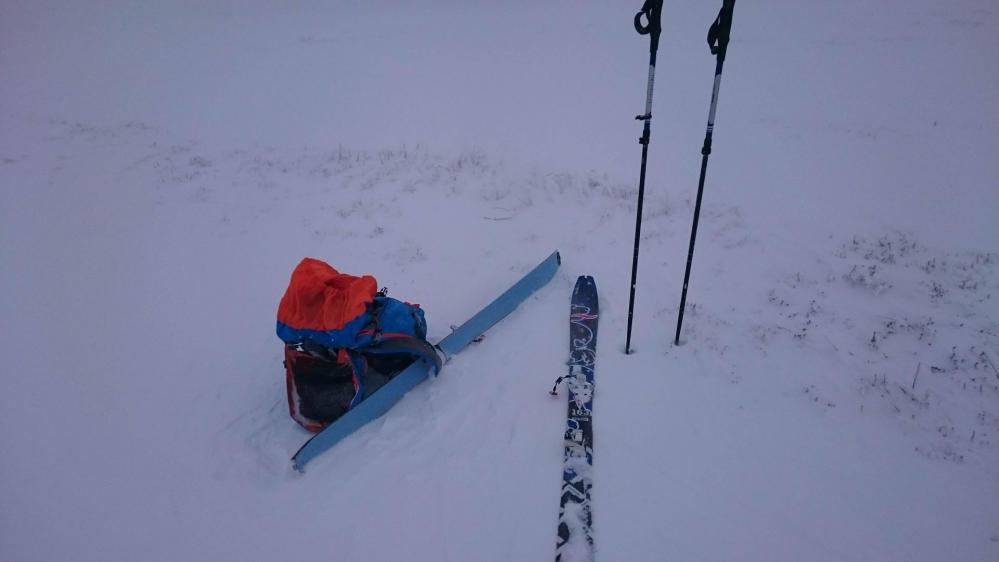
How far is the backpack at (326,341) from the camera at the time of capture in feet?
12.3

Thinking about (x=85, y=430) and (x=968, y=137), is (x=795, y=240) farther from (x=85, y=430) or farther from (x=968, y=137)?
(x=85, y=430)

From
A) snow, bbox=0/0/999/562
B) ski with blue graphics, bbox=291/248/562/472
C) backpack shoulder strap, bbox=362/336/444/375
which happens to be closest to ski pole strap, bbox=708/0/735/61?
snow, bbox=0/0/999/562

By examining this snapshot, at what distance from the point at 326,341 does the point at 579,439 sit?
2.05m

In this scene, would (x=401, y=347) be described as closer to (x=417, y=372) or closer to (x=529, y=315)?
(x=417, y=372)

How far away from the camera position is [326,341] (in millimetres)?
3766

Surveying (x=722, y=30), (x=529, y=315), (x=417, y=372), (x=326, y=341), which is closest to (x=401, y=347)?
(x=417, y=372)

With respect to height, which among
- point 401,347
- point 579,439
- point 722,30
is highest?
point 722,30

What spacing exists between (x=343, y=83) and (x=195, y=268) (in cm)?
1014

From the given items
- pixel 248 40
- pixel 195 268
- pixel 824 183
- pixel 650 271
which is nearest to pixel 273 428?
pixel 195 268

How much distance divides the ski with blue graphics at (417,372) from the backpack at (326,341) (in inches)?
5.0

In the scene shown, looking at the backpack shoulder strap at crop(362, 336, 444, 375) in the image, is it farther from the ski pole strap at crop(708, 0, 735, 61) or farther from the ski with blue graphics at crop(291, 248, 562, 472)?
the ski pole strap at crop(708, 0, 735, 61)

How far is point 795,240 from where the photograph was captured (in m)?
5.93

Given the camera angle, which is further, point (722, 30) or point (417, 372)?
point (417, 372)

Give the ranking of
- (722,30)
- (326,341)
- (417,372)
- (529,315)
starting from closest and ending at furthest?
(722,30) < (326,341) < (417,372) < (529,315)
